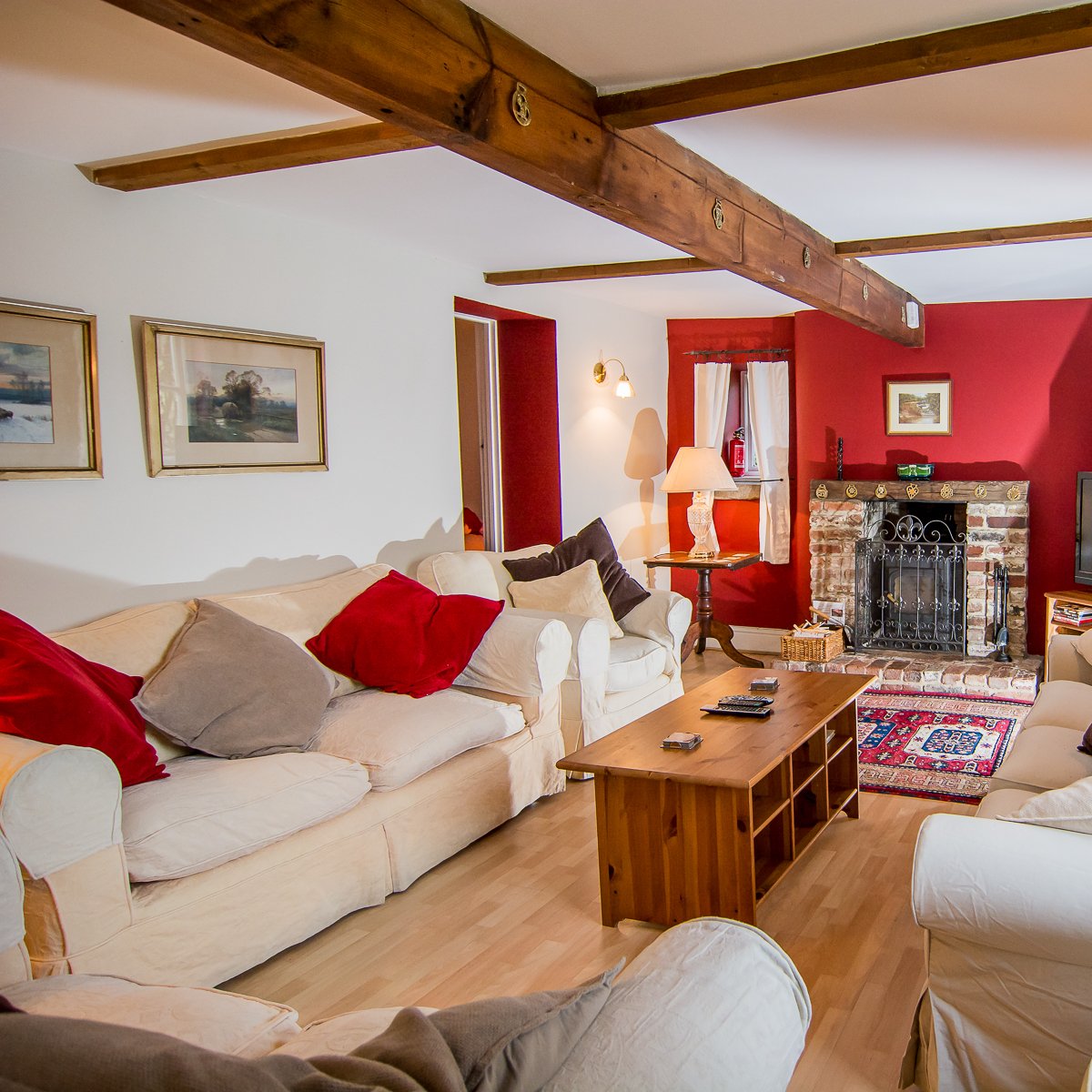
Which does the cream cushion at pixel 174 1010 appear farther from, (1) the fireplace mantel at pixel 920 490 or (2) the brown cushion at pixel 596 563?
(1) the fireplace mantel at pixel 920 490

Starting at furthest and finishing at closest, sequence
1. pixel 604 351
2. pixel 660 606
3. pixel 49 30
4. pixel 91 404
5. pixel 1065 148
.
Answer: pixel 604 351, pixel 660 606, pixel 91 404, pixel 1065 148, pixel 49 30

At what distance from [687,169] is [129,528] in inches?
87.8

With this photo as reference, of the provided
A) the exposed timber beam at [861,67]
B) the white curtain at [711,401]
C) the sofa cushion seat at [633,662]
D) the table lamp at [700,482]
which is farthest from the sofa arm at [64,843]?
the white curtain at [711,401]

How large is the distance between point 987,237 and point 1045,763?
2371 millimetres

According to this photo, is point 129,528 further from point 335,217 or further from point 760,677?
point 760,677

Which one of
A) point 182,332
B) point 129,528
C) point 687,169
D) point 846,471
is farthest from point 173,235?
point 846,471

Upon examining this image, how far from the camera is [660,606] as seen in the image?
5176 millimetres

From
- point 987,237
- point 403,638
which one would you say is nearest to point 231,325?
point 403,638

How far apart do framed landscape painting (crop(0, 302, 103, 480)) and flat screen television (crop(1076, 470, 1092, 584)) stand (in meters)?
5.23

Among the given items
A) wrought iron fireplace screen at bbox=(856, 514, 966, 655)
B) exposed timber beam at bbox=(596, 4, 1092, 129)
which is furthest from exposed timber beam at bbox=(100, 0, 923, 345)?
wrought iron fireplace screen at bbox=(856, 514, 966, 655)

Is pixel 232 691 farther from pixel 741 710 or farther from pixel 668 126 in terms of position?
pixel 668 126

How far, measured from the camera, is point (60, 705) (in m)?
2.66

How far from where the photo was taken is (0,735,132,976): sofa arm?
2334 millimetres

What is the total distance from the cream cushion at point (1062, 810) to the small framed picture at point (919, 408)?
189 inches
